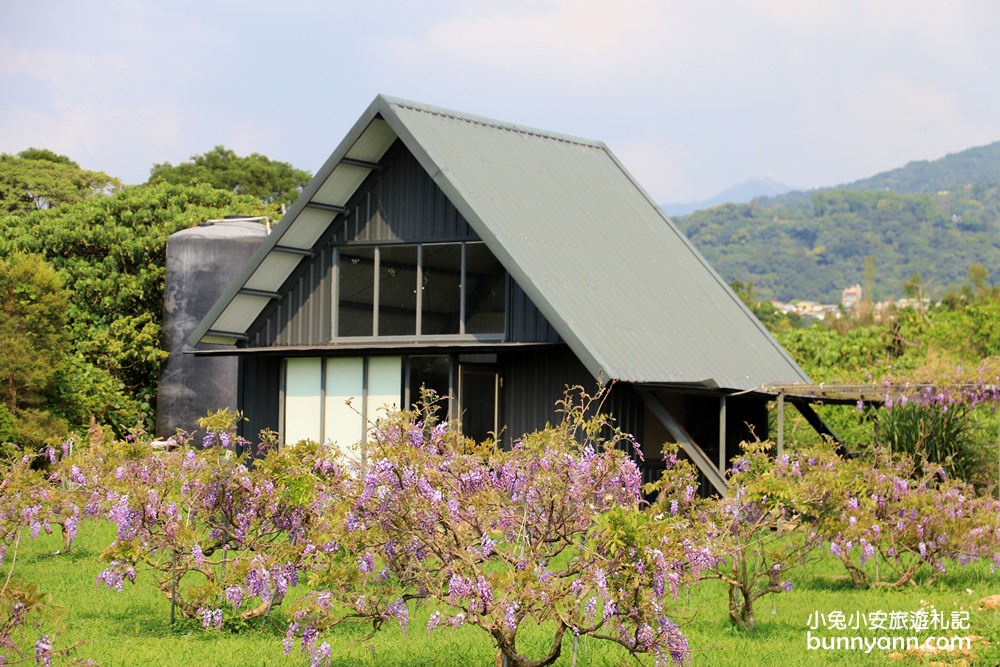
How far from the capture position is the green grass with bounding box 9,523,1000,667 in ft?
36.1

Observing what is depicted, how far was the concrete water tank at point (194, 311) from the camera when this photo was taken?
27219 millimetres

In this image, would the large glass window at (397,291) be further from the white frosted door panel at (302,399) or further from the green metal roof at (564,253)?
the white frosted door panel at (302,399)

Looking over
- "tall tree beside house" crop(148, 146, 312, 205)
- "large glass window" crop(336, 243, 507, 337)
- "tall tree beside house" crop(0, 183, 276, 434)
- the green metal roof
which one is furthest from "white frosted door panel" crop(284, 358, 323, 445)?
"tall tree beside house" crop(148, 146, 312, 205)

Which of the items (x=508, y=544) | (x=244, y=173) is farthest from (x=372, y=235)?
(x=244, y=173)

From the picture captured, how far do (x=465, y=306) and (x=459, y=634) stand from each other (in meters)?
8.20

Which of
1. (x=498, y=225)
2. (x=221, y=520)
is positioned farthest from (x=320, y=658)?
(x=498, y=225)

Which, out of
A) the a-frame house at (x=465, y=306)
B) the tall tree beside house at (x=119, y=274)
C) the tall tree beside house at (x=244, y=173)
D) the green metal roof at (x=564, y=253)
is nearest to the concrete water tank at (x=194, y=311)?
the tall tree beside house at (x=119, y=274)

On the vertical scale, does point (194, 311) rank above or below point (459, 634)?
above

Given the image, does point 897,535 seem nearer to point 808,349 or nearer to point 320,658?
point 320,658

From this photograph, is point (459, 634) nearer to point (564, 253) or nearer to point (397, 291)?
point (564, 253)

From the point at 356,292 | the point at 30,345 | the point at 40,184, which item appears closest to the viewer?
the point at 356,292

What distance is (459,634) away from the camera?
12344 mm

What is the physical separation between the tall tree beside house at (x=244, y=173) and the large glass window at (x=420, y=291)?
34022 millimetres

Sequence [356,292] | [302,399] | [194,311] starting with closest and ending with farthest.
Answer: [356,292], [302,399], [194,311]
